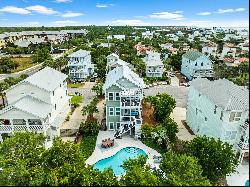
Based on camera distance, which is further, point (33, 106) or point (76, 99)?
point (76, 99)

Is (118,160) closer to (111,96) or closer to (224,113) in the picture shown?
(111,96)

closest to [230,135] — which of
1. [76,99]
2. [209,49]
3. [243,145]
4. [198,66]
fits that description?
[243,145]

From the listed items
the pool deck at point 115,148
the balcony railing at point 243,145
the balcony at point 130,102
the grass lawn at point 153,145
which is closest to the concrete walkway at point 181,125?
the grass lawn at point 153,145

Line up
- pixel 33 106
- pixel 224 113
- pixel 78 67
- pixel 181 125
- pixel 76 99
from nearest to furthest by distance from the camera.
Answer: pixel 224 113 → pixel 33 106 → pixel 181 125 → pixel 76 99 → pixel 78 67

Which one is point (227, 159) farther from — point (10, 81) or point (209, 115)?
point (10, 81)

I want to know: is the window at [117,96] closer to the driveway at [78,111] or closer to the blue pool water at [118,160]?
the blue pool water at [118,160]

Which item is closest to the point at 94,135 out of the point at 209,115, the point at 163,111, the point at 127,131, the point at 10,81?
the point at 127,131

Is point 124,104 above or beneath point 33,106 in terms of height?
beneath
